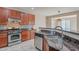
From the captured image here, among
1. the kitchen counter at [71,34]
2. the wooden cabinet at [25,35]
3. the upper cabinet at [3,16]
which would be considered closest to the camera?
the kitchen counter at [71,34]

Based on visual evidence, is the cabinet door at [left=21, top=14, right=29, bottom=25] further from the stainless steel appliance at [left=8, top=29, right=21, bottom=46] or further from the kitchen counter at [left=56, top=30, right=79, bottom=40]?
the kitchen counter at [left=56, top=30, right=79, bottom=40]

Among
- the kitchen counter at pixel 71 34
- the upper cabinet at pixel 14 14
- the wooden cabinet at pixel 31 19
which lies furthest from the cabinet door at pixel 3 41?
the kitchen counter at pixel 71 34

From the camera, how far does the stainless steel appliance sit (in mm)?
2727

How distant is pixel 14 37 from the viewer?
9.25ft

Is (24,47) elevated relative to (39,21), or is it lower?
lower

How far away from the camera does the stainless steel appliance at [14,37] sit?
8.95ft

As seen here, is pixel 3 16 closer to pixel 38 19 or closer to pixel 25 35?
pixel 25 35

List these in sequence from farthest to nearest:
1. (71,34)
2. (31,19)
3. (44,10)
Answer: (31,19) < (44,10) < (71,34)

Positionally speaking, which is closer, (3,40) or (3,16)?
(3,16)

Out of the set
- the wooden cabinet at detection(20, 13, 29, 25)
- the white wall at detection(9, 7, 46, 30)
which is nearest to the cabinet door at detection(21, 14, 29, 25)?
the wooden cabinet at detection(20, 13, 29, 25)

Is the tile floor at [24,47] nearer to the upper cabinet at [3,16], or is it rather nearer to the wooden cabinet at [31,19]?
the wooden cabinet at [31,19]

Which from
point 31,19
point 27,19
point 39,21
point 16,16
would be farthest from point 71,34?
point 16,16
